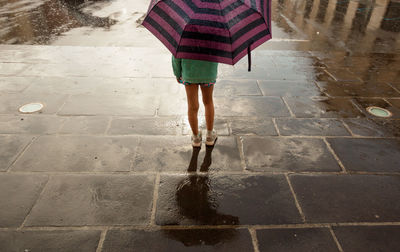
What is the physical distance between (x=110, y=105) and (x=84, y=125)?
62 cm

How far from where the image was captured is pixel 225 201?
2.61 meters

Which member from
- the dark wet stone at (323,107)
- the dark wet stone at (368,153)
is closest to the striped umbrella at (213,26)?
the dark wet stone at (368,153)

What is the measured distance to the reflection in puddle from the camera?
731 cm

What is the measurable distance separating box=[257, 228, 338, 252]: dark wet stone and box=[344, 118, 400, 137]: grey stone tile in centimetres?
193

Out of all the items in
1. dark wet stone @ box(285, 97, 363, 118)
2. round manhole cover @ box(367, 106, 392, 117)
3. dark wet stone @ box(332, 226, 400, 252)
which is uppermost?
dark wet stone @ box(332, 226, 400, 252)

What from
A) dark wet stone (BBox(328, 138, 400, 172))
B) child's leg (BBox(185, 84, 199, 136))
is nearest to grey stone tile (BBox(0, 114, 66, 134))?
child's leg (BBox(185, 84, 199, 136))

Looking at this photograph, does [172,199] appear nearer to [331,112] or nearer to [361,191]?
[361,191]

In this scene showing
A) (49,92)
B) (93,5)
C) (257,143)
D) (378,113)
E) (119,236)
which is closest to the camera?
(119,236)

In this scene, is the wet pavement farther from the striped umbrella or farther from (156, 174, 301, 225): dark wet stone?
the striped umbrella

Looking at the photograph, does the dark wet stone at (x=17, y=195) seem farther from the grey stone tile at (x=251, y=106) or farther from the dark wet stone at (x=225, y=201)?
the grey stone tile at (x=251, y=106)

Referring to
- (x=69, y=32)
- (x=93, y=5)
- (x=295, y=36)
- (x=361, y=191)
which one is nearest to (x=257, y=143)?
(x=361, y=191)

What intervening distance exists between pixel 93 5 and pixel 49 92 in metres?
8.67

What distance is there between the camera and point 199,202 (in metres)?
2.59

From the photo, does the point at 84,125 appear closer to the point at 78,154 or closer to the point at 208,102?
the point at 78,154
